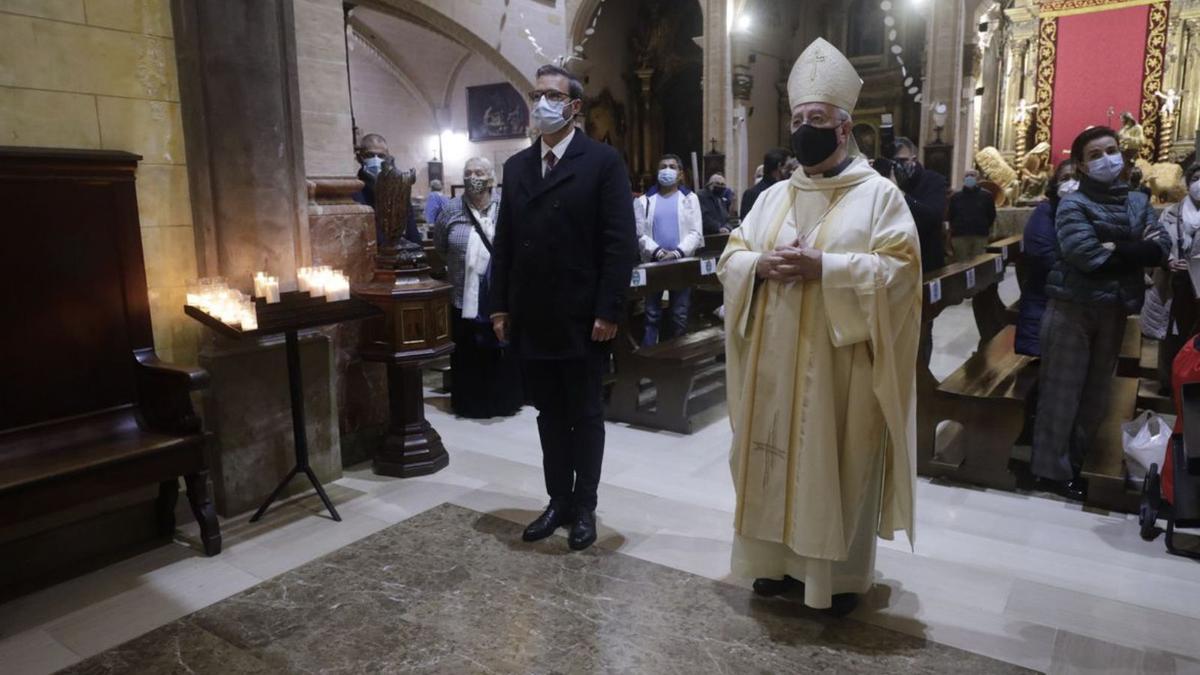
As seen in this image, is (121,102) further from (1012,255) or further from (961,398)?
(1012,255)

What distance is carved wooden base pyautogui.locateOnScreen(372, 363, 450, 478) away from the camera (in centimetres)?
397

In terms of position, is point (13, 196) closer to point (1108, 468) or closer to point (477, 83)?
point (1108, 468)

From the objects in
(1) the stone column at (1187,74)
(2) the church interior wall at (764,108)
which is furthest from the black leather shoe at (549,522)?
(1) the stone column at (1187,74)

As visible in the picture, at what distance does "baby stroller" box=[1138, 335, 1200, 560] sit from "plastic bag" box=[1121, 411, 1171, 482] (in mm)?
158

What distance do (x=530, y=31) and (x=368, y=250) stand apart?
9.69 m

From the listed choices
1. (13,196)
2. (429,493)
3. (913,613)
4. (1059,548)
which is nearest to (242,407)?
(429,493)

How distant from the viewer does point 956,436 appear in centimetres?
449


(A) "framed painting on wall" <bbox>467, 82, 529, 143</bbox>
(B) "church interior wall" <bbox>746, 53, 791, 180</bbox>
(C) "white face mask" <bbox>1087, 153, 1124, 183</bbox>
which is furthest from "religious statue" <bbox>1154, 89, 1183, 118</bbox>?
(C) "white face mask" <bbox>1087, 153, 1124, 183</bbox>

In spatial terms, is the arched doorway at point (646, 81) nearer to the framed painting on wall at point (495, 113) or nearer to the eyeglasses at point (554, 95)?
the framed painting on wall at point (495, 113)

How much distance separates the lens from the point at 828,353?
2344mm

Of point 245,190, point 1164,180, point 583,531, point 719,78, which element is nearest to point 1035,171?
point 1164,180

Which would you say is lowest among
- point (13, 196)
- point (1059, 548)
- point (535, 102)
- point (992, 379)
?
point (1059, 548)

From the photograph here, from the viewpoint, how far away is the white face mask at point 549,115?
2.93 metres

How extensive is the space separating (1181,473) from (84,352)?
417 centimetres
